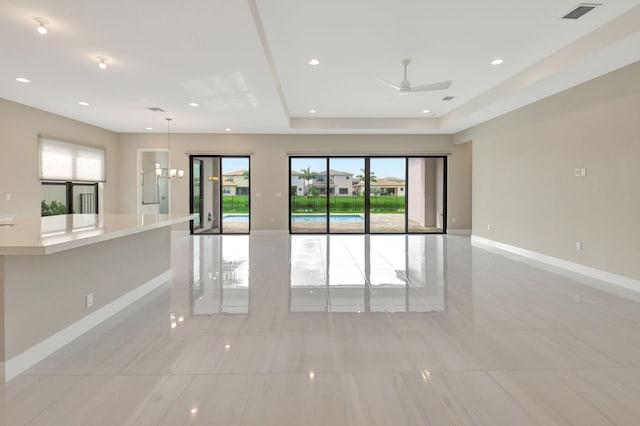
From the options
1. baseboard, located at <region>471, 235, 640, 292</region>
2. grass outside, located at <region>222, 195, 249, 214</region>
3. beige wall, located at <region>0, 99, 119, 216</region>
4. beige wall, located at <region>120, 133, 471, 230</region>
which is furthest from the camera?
grass outside, located at <region>222, 195, 249, 214</region>

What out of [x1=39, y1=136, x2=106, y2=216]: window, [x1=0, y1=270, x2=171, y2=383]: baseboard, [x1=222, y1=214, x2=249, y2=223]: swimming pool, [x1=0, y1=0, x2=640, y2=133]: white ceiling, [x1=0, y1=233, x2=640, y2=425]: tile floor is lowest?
[x1=0, y1=233, x2=640, y2=425]: tile floor

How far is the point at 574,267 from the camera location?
5.62m

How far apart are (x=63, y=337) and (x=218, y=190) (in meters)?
7.98

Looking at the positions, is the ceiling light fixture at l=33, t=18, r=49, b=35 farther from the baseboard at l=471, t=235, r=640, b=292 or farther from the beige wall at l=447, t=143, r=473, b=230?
the beige wall at l=447, t=143, r=473, b=230

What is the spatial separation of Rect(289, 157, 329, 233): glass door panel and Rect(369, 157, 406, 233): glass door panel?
1.37 meters

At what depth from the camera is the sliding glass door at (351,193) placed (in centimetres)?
1052

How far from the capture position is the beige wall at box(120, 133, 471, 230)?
10180 millimetres

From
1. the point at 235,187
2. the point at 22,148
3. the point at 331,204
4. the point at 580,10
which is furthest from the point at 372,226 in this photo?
the point at 22,148

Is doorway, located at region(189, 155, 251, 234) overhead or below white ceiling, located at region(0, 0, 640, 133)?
below

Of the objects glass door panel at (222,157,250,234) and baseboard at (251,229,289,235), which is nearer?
baseboard at (251,229,289,235)

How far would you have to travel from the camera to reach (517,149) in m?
7.29

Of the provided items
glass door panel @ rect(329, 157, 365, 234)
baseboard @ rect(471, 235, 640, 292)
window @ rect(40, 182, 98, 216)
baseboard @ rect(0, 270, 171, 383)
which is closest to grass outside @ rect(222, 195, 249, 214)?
glass door panel @ rect(329, 157, 365, 234)

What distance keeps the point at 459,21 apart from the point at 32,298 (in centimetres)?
482


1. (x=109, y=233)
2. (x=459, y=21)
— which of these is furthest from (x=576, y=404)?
(x=459, y=21)
